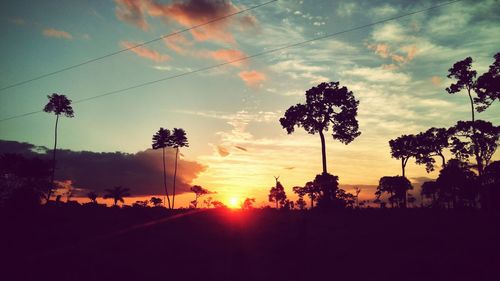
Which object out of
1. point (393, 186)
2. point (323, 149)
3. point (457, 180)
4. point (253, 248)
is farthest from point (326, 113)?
point (393, 186)

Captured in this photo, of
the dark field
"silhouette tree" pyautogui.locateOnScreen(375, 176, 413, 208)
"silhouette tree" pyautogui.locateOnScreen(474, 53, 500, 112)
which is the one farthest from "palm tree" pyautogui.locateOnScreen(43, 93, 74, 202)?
"silhouette tree" pyautogui.locateOnScreen(375, 176, 413, 208)

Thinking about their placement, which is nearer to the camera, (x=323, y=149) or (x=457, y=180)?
(x=323, y=149)

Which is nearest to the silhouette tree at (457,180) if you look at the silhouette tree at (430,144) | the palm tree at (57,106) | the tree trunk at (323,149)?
the silhouette tree at (430,144)

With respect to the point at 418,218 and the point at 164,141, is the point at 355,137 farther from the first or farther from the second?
the point at 164,141

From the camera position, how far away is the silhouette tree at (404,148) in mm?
49062

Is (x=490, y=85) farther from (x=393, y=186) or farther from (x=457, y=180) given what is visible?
(x=393, y=186)

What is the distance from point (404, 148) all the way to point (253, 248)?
42.6 meters

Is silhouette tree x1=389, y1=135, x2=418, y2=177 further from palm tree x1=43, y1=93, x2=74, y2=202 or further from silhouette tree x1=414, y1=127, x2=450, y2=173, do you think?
palm tree x1=43, y1=93, x2=74, y2=202

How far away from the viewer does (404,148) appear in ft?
164

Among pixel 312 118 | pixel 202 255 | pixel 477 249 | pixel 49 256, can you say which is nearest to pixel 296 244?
pixel 202 255

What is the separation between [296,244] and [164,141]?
4925 centimetres

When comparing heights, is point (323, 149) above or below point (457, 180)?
above

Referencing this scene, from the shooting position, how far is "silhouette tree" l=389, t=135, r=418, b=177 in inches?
1932

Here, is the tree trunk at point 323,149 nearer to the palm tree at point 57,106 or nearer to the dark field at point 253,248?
the dark field at point 253,248
